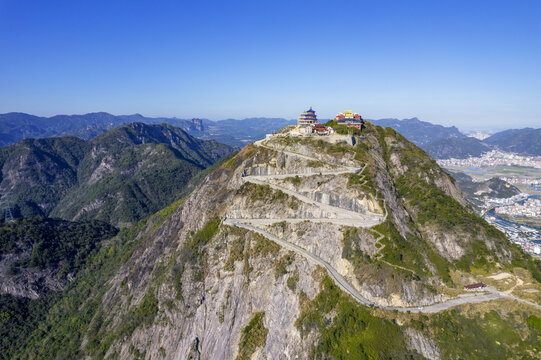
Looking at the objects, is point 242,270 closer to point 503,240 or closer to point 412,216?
point 412,216

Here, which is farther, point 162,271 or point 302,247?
point 162,271

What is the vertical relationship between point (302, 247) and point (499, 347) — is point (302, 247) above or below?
above

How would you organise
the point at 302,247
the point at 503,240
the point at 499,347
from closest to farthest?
the point at 499,347 → the point at 503,240 → the point at 302,247

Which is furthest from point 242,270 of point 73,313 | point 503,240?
point 73,313

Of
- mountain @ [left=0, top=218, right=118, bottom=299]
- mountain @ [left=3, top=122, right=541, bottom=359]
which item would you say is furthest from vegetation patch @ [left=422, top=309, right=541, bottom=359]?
mountain @ [left=0, top=218, right=118, bottom=299]

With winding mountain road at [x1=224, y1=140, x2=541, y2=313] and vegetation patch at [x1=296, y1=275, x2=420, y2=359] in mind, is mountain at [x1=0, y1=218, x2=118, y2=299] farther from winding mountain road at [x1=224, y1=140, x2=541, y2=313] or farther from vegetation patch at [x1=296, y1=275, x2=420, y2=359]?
vegetation patch at [x1=296, y1=275, x2=420, y2=359]
